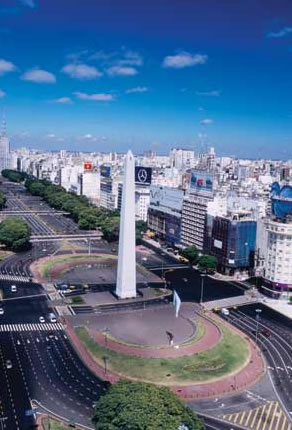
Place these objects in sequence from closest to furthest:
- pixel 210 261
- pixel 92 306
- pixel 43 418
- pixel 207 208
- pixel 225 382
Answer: pixel 43 418
pixel 225 382
pixel 92 306
pixel 210 261
pixel 207 208

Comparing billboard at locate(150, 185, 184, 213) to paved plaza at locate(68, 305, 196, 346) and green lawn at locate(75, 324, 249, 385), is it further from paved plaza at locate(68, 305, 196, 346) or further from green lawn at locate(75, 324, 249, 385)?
green lawn at locate(75, 324, 249, 385)

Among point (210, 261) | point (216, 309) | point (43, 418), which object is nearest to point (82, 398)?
point (43, 418)

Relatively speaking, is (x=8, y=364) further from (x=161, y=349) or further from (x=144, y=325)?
(x=144, y=325)

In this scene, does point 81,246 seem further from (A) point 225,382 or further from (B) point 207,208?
(A) point 225,382

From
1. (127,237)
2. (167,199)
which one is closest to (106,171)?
(167,199)

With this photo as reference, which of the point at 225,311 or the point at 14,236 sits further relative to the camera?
the point at 14,236
